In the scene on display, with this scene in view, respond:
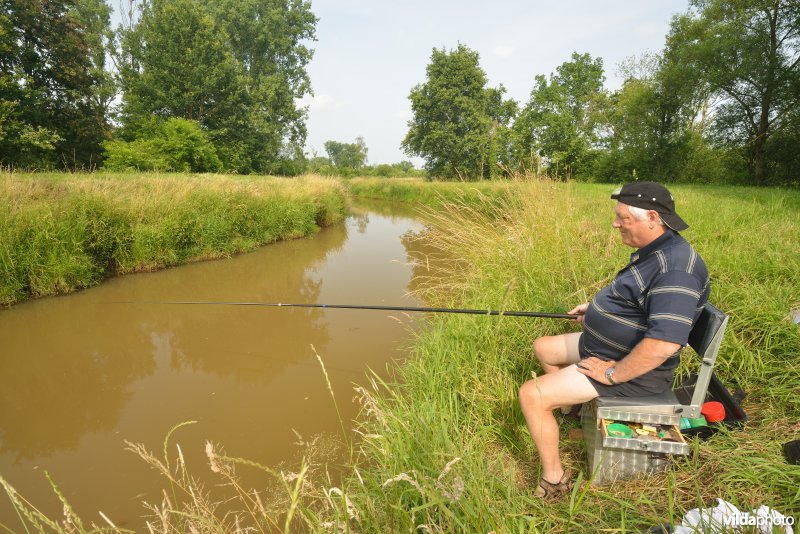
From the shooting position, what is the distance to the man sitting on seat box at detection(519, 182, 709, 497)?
1601mm

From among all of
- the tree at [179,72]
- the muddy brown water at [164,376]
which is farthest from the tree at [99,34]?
the muddy brown water at [164,376]

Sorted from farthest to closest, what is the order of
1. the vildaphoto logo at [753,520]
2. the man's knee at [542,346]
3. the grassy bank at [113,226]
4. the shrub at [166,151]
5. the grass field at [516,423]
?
the shrub at [166,151], the grassy bank at [113,226], the man's knee at [542,346], the grass field at [516,423], the vildaphoto logo at [753,520]

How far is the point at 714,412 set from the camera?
1973 mm

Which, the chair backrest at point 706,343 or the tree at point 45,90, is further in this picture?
the tree at point 45,90

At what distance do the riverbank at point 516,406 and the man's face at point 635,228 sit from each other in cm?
98

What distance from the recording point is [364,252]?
32.4 feet

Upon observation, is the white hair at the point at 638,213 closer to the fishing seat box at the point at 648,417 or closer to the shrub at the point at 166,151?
the fishing seat box at the point at 648,417

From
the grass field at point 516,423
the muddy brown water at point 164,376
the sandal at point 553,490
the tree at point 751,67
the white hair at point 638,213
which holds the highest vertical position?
the tree at point 751,67

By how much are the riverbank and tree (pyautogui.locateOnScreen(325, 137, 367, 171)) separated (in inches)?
1688

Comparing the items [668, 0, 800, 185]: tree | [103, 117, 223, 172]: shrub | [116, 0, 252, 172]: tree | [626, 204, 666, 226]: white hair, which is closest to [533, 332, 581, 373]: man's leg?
[626, 204, 666, 226]: white hair

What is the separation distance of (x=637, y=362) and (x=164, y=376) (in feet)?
14.0

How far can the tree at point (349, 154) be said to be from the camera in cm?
6005

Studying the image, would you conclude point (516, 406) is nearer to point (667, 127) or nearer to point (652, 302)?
point (652, 302)

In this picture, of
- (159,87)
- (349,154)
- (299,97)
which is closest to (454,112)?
(299,97)
